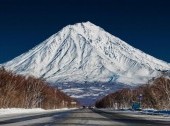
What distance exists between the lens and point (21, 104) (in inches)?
4572

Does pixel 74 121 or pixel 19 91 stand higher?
pixel 19 91

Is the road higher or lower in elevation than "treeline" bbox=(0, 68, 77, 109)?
lower

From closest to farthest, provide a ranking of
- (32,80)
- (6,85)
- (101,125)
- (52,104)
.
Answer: (101,125) < (6,85) < (32,80) < (52,104)

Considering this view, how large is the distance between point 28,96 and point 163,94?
32.8m

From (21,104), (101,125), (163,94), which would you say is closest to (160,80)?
(163,94)

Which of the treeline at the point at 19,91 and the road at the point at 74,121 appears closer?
the road at the point at 74,121

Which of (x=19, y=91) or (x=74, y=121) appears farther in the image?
(x=19, y=91)

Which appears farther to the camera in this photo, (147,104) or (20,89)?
(147,104)

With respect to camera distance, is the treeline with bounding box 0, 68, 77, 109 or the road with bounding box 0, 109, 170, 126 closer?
the road with bounding box 0, 109, 170, 126

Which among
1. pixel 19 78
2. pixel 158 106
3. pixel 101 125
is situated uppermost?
pixel 19 78

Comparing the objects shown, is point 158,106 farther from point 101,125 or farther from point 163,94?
point 101,125

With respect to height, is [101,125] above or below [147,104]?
below

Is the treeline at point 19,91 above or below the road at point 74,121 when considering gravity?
above

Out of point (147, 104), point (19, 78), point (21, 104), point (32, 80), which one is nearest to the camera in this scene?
Result: point (21, 104)
